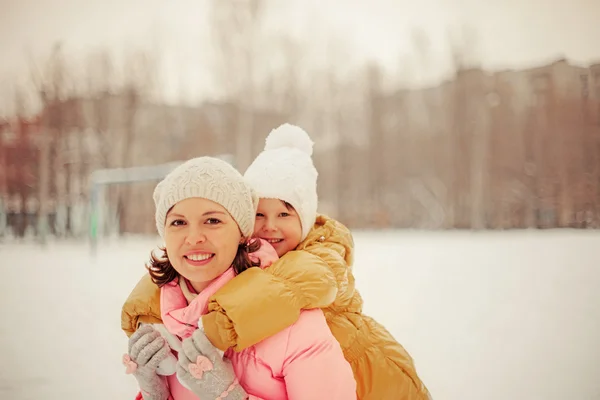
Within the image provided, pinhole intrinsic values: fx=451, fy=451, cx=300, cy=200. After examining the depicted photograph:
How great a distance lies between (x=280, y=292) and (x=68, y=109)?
14.5ft

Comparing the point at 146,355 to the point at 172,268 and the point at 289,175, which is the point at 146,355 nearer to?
the point at 172,268

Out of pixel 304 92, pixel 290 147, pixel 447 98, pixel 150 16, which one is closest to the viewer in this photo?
pixel 290 147

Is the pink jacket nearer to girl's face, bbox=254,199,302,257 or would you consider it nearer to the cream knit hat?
the cream knit hat

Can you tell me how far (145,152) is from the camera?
4.92 m

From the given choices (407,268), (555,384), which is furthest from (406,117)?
(555,384)

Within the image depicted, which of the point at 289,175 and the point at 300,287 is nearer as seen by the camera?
the point at 300,287

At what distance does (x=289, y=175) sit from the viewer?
1037 millimetres

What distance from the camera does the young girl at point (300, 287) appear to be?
2.18 feet

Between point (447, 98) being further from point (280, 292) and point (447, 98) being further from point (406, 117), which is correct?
point (280, 292)

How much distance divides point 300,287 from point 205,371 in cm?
19

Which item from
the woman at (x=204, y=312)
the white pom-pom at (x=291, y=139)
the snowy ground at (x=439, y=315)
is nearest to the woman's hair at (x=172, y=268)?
the woman at (x=204, y=312)

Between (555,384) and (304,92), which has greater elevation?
(304,92)

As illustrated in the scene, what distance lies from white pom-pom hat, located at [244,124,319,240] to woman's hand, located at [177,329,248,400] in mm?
397

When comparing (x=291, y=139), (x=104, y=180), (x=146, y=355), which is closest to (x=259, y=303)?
(x=146, y=355)
